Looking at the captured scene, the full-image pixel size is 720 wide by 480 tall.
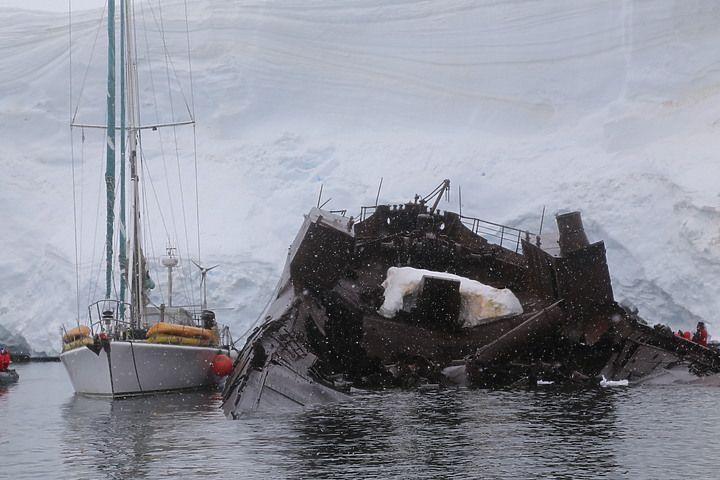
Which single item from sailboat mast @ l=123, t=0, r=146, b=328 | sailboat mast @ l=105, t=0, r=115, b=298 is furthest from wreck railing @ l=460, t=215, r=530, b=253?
sailboat mast @ l=105, t=0, r=115, b=298

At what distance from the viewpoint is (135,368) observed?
17.0m

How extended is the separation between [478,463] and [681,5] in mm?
27626

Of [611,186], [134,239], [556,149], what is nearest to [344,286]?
[134,239]

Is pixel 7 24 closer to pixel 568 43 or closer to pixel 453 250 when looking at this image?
pixel 568 43

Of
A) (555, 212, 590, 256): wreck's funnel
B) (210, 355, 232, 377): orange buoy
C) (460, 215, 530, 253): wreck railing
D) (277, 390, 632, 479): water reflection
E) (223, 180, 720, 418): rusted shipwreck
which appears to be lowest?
(277, 390, 632, 479): water reflection

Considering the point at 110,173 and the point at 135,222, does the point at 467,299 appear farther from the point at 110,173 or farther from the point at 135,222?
the point at 110,173

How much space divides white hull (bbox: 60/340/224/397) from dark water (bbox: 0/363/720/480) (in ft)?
1.71

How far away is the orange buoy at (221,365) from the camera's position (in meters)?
19.0

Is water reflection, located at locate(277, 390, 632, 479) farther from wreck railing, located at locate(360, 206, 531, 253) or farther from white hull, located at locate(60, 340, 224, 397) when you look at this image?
wreck railing, located at locate(360, 206, 531, 253)

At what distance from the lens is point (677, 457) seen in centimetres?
1013

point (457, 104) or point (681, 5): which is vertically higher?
point (681, 5)

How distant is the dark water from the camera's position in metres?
9.71

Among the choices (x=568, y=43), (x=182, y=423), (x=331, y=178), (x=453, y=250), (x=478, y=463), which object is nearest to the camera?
(x=478, y=463)

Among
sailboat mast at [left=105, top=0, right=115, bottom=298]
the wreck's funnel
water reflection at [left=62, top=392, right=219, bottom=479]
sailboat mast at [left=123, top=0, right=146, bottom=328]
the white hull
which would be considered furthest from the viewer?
sailboat mast at [left=105, top=0, right=115, bottom=298]
